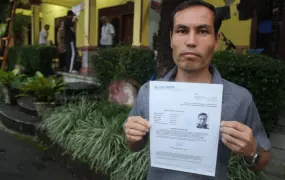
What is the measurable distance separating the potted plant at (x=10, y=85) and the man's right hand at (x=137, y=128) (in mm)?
6068

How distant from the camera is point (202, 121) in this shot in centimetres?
113

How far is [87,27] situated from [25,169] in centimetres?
585

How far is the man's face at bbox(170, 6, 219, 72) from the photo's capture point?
3.86ft

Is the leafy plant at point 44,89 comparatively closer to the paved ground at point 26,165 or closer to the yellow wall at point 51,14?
the paved ground at point 26,165

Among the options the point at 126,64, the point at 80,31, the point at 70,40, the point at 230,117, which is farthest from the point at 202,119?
the point at 80,31

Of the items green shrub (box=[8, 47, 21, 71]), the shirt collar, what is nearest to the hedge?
green shrub (box=[8, 47, 21, 71])

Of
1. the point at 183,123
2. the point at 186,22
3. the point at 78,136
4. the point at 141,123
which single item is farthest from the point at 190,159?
the point at 78,136

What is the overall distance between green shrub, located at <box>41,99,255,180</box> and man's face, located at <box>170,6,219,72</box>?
6.20 ft

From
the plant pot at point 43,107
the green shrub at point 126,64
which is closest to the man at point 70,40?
the green shrub at point 126,64

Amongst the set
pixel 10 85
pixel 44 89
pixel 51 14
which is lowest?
pixel 10 85

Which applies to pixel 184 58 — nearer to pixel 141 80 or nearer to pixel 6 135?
pixel 141 80

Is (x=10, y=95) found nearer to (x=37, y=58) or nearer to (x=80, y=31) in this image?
(x=37, y=58)

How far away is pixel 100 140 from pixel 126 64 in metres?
1.93

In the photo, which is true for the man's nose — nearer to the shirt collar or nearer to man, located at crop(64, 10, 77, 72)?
the shirt collar
